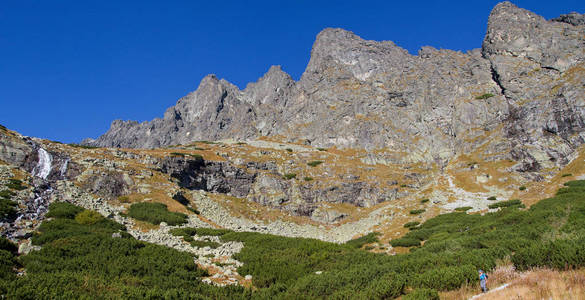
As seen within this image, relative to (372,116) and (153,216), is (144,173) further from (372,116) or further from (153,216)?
(372,116)

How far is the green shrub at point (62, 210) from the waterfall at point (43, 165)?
1212 cm

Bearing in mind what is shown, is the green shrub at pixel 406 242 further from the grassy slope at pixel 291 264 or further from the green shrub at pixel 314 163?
the green shrub at pixel 314 163

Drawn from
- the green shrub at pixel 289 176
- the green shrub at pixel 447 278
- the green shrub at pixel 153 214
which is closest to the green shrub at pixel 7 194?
the green shrub at pixel 153 214

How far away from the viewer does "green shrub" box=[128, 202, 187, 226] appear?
30609 millimetres

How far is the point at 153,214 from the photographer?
31672 mm

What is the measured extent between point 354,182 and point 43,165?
175 feet

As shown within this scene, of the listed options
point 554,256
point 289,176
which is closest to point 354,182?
point 289,176

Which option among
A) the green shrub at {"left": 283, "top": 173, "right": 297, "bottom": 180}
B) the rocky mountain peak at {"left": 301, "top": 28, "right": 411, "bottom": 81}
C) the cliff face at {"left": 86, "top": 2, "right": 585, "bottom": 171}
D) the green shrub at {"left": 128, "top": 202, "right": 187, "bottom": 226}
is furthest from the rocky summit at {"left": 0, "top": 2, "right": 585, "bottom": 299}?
the rocky mountain peak at {"left": 301, "top": 28, "right": 411, "bottom": 81}

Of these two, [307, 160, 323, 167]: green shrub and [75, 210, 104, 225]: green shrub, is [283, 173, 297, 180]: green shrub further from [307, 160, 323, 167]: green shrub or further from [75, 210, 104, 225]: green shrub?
[75, 210, 104, 225]: green shrub

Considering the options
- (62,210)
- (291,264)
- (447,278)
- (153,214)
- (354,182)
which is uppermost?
(354,182)

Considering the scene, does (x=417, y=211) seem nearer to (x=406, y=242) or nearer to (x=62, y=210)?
(x=406, y=242)

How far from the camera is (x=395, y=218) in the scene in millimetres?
47438

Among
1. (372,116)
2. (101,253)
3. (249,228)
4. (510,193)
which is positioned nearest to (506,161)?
(510,193)

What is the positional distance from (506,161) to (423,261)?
6191 centimetres
